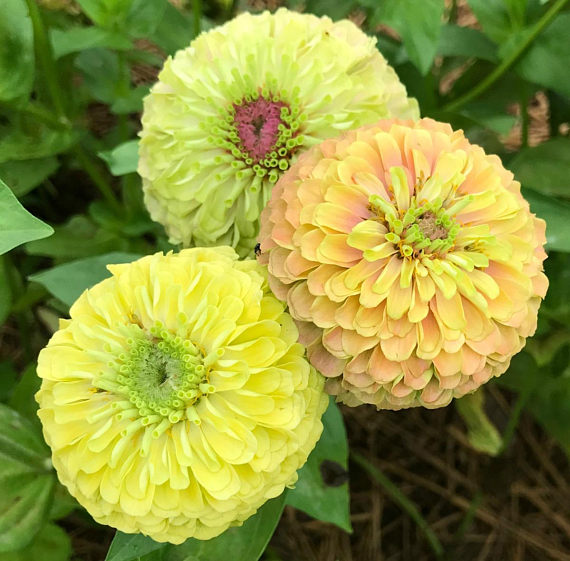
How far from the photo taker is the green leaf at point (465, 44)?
749 millimetres

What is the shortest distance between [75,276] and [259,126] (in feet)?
0.84

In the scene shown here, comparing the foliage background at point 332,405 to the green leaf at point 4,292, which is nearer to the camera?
the foliage background at point 332,405

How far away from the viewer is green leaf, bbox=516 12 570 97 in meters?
0.66

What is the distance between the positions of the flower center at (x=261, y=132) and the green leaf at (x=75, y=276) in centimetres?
19

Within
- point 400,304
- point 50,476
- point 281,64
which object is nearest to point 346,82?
point 281,64

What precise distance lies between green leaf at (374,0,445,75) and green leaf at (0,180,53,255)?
388mm

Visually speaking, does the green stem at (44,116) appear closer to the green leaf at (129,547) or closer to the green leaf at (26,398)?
the green leaf at (26,398)

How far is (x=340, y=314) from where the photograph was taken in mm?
412

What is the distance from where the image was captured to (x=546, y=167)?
2.38 ft

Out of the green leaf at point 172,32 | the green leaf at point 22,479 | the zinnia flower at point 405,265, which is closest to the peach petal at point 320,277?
the zinnia flower at point 405,265

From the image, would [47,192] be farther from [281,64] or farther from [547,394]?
[547,394]

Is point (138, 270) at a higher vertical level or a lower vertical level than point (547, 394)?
higher

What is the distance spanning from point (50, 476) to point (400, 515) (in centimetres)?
54

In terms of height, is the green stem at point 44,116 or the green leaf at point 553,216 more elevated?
the green leaf at point 553,216
